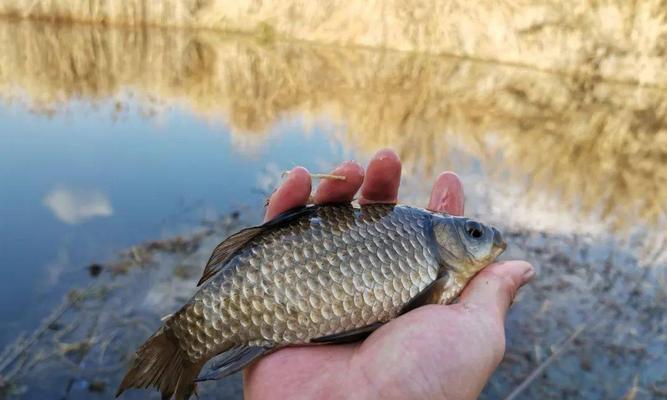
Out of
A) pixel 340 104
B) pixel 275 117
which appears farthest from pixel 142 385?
pixel 340 104

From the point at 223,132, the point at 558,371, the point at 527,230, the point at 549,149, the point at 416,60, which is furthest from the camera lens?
the point at 416,60

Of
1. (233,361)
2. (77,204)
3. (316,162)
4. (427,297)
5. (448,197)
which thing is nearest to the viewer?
(233,361)

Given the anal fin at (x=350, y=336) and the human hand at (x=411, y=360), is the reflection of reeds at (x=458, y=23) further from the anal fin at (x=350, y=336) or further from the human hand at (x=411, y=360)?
the anal fin at (x=350, y=336)

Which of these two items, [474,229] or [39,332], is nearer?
[474,229]

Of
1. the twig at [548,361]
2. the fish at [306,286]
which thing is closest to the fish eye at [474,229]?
the fish at [306,286]

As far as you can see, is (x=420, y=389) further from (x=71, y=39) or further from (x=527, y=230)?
(x=71, y=39)

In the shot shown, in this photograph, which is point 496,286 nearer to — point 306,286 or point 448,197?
point 306,286

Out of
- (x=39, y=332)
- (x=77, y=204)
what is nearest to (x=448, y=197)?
(x=39, y=332)
